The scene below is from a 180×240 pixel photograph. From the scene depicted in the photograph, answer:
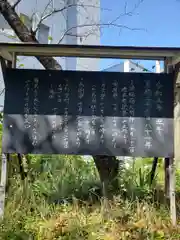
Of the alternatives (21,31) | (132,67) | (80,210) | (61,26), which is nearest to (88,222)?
(80,210)

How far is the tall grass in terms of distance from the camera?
393 cm

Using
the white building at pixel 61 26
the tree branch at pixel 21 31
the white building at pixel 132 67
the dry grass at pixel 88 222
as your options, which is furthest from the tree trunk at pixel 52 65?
the white building at pixel 61 26

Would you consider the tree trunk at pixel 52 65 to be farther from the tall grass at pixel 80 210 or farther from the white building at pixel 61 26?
the white building at pixel 61 26

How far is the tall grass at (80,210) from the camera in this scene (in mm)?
3930

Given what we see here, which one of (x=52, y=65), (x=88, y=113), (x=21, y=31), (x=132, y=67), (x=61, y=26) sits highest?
→ (x=61, y=26)

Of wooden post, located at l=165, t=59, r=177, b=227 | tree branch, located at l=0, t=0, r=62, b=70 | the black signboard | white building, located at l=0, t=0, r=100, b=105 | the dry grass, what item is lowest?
the dry grass

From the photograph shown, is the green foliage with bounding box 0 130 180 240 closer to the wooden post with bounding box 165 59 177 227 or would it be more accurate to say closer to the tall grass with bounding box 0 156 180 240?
the tall grass with bounding box 0 156 180 240

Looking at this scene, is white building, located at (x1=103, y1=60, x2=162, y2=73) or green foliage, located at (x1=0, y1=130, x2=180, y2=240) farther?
white building, located at (x1=103, y1=60, x2=162, y2=73)

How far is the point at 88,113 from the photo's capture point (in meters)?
4.37

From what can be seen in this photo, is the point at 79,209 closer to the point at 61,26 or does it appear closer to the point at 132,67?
the point at 132,67

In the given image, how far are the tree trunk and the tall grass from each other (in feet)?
0.66

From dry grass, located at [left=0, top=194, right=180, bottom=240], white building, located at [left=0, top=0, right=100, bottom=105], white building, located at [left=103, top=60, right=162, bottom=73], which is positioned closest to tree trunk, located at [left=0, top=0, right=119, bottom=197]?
dry grass, located at [left=0, top=194, right=180, bottom=240]

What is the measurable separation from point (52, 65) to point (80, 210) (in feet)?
7.95

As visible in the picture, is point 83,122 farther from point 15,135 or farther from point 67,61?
point 67,61
